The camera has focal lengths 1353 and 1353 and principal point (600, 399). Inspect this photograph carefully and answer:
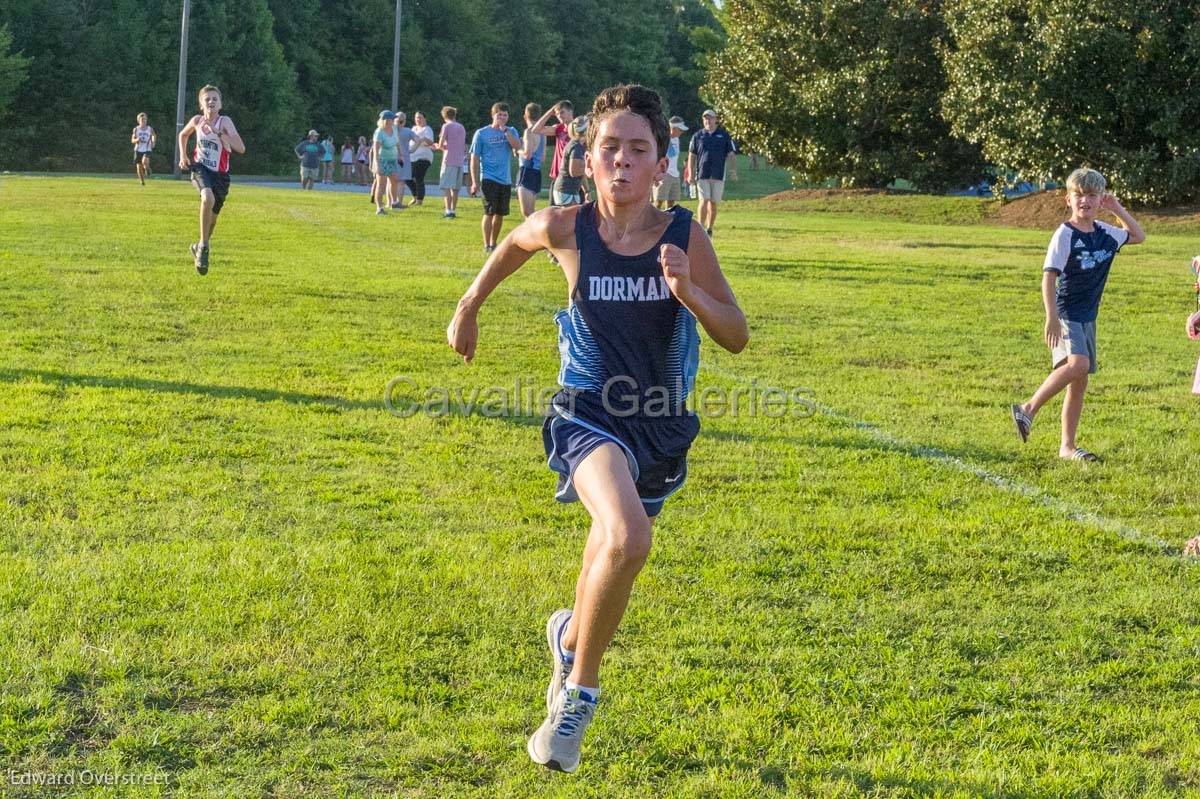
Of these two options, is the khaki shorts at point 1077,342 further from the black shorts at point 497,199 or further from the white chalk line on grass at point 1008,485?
the black shorts at point 497,199

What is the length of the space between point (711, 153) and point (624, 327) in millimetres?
19756

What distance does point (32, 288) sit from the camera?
14.2 metres

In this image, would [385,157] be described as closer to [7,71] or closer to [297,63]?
[7,71]

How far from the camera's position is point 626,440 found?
411 centimetres

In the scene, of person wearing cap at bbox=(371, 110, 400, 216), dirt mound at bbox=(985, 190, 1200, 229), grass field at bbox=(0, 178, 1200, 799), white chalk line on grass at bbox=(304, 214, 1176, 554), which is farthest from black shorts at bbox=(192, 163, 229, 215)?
dirt mound at bbox=(985, 190, 1200, 229)

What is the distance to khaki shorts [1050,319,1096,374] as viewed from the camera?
27.0 feet

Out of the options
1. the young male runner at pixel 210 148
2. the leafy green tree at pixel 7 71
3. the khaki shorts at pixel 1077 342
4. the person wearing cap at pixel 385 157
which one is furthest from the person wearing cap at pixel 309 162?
the khaki shorts at pixel 1077 342

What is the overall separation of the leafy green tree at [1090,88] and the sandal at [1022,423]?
949 inches

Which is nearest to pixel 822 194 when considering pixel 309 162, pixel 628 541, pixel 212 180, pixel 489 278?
pixel 309 162

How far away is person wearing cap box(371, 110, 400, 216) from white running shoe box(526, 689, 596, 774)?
25.4m

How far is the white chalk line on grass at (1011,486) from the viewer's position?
6492 mm

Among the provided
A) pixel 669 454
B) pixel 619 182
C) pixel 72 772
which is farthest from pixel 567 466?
pixel 72 772

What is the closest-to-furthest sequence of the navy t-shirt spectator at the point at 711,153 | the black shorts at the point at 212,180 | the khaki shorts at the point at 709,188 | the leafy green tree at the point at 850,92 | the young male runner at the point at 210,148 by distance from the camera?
the young male runner at the point at 210,148, the black shorts at the point at 212,180, the navy t-shirt spectator at the point at 711,153, the khaki shorts at the point at 709,188, the leafy green tree at the point at 850,92

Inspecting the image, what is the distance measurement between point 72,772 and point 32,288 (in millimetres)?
11648
